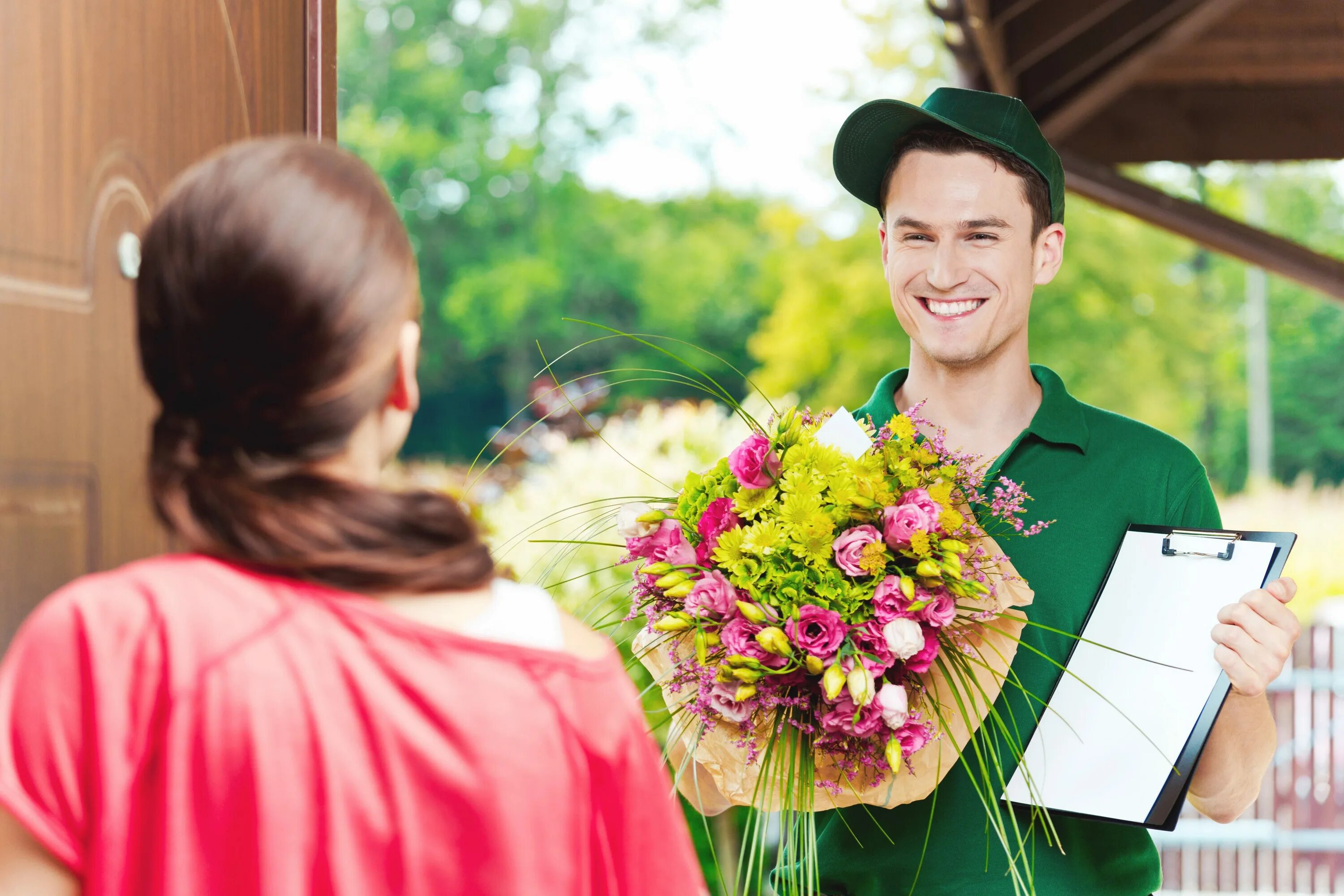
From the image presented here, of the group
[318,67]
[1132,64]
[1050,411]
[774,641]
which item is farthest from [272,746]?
[1132,64]

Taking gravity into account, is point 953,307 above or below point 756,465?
above

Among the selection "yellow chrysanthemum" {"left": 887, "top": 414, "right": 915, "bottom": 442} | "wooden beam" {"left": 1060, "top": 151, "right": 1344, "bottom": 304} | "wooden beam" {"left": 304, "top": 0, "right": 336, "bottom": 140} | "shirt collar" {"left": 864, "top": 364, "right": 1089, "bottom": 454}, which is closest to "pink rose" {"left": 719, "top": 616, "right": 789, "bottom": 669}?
"yellow chrysanthemum" {"left": 887, "top": 414, "right": 915, "bottom": 442}

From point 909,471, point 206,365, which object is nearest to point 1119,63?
point 909,471

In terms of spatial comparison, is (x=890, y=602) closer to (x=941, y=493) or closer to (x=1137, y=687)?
Answer: (x=941, y=493)

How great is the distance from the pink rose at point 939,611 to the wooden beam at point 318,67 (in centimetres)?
106

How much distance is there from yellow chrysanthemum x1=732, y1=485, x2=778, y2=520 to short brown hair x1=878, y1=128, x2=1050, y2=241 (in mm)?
685

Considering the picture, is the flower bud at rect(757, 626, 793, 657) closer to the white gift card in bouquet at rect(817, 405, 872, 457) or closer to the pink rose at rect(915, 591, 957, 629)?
the pink rose at rect(915, 591, 957, 629)

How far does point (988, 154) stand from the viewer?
197 cm

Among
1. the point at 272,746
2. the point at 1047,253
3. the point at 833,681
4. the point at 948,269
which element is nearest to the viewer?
the point at 272,746

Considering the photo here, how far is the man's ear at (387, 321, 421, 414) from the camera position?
3.21ft

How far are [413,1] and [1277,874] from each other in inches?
839

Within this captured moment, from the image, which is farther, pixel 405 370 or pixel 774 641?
pixel 774 641

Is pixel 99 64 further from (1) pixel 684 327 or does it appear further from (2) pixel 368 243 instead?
(1) pixel 684 327

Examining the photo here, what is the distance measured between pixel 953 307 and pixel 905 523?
568 millimetres
